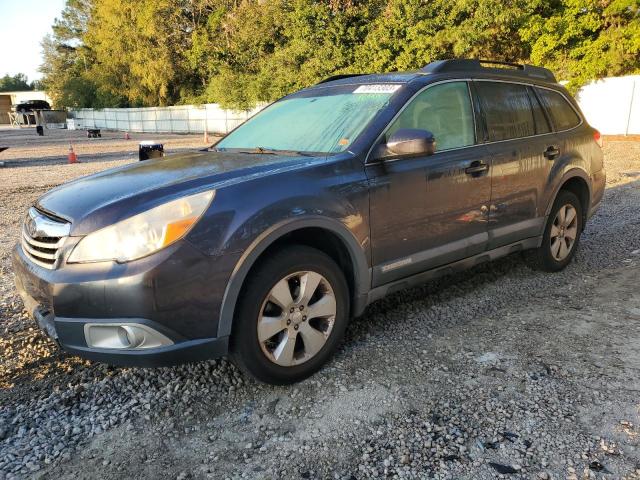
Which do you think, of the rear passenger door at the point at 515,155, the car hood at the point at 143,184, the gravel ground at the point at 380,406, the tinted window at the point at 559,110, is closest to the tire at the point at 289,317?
the gravel ground at the point at 380,406

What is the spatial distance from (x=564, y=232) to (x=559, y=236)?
92 millimetres

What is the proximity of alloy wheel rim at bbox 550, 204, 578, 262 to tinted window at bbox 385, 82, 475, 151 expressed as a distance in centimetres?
148

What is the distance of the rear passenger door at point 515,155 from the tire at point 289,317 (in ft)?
5.41

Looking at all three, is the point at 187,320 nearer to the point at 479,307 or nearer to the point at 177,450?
the point at 177,450

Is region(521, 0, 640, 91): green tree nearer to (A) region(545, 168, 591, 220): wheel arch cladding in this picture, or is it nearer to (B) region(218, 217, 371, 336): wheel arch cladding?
(A) region(545, 168, 591, 220): wheel arch cladding

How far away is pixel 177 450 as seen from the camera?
96.1 inches

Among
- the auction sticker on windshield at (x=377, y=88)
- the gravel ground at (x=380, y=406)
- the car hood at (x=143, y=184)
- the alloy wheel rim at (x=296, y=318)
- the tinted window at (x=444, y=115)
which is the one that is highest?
the auction sticker on windshield at (x=377, y=88)

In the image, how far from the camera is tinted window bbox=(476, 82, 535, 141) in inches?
157

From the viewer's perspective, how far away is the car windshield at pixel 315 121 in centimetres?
336

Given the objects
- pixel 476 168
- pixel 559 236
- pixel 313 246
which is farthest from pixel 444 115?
pixel 559 236

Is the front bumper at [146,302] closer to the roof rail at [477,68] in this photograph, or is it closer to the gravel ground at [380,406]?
the gravel ground at [380,406]

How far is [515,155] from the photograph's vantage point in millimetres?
4051

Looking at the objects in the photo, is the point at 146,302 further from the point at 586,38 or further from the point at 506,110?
the point at 586,38

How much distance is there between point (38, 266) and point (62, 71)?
75723 mm
